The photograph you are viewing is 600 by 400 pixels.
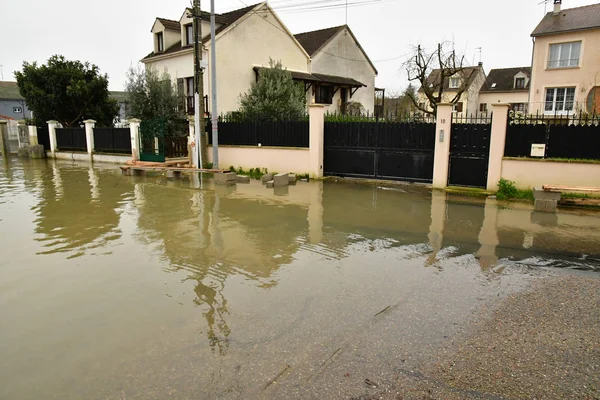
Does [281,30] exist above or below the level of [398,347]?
above

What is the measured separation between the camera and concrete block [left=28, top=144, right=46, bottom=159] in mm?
25281

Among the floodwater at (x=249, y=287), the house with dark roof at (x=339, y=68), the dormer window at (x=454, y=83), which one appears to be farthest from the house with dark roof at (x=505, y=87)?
the floodwater at (x=249, y=287)

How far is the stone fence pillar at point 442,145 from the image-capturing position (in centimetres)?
1216

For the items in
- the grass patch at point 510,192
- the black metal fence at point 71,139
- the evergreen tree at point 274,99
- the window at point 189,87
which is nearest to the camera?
the grass patch at point 510,192

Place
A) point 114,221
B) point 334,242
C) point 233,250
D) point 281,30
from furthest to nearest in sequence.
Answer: point 281,30 < point 114,221 < point 334,242 < point 233,250

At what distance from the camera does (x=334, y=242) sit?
7227 millimetres

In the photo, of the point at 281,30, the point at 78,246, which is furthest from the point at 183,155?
the point at 78,246

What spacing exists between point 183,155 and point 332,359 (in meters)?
19.2

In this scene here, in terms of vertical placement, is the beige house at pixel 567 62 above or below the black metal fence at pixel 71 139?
above

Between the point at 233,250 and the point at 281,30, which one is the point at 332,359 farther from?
the point at 281,30

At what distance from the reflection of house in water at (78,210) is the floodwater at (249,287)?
0.07 m

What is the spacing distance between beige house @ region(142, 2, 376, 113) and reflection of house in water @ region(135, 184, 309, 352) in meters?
13.0

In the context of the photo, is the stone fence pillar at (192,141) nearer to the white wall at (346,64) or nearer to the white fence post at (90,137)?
the white fence post at (90,137)

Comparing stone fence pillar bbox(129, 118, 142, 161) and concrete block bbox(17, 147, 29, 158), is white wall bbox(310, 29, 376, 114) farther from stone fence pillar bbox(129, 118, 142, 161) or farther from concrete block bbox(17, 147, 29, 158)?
concrete block bbox(17, 147, 29, 158)
